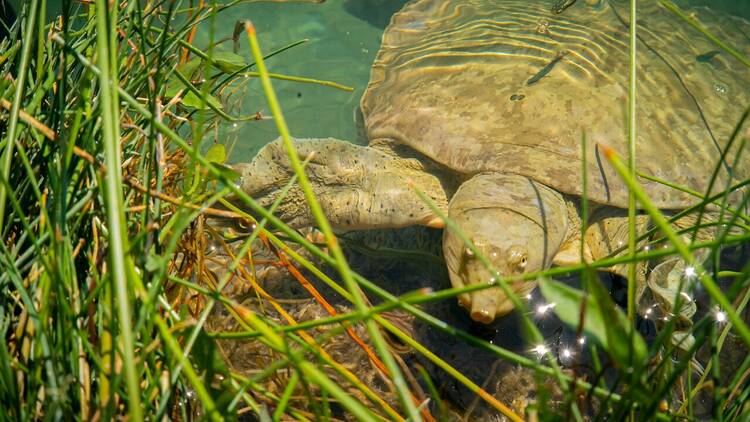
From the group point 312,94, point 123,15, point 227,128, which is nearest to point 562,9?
point 312,94

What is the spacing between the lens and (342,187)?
7.38ft

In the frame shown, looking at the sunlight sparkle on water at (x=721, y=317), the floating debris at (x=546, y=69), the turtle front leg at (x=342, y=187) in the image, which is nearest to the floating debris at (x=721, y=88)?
the floating debris at (x=546, y=69)

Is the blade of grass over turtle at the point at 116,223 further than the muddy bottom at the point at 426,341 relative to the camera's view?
No

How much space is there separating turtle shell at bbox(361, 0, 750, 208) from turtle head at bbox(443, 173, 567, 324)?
0.11m

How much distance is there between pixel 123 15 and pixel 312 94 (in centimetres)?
161

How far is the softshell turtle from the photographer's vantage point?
1.92 m

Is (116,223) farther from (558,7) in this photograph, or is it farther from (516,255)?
(558,7)

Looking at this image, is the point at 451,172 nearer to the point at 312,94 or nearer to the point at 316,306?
the point at 316,306

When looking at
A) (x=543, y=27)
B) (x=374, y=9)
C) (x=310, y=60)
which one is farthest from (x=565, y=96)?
(x=374, y=9)

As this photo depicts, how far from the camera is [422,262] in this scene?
7.16ft

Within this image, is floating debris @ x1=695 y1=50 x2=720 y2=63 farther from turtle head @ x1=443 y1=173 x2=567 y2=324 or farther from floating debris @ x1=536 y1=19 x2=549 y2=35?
turtle head @ x1=443 y1=173 x2=567 y2=324

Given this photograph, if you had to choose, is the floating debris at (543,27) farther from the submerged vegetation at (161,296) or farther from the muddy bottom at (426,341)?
the submerged vegetation at (161,296)

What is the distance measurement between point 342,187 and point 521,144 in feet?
2.39

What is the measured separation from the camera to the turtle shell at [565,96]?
7.00 feet
